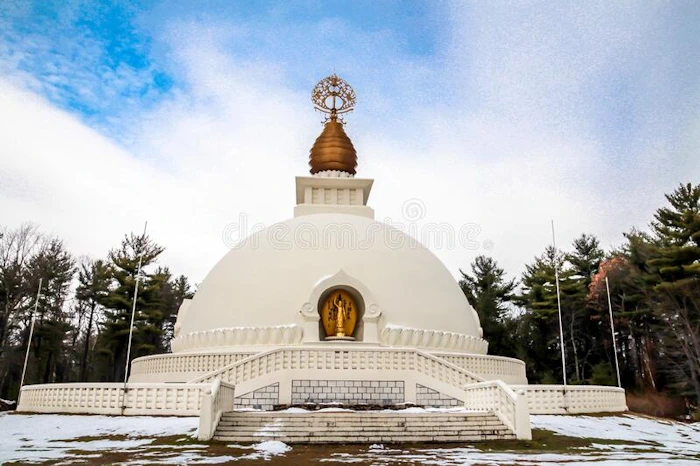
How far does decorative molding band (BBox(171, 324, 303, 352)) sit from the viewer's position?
16.9 meters

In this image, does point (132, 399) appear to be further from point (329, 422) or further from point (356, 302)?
point (356, 302)

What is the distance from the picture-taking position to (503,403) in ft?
36.6

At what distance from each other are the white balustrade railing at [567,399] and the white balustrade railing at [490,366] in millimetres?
2103

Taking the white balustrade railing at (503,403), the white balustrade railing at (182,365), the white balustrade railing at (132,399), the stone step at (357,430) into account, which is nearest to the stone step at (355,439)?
the stone step at (357,430)

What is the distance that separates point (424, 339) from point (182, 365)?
783 cm

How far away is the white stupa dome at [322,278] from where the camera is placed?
17922 mm

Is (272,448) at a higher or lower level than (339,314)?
lower

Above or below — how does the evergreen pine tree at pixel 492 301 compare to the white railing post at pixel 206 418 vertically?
above

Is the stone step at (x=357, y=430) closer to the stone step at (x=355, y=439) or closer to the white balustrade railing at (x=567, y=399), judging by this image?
the stone step at (x=355, y=439)

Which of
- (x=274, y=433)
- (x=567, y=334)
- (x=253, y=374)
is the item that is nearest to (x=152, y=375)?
(x=253, y=374)

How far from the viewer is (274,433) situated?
10.1 meters

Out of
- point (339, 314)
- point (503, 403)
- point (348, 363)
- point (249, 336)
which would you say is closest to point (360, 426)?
point (503, 403)

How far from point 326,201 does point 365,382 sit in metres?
12.0

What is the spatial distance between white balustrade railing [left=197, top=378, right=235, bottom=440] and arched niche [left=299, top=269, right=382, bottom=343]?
221 inches
